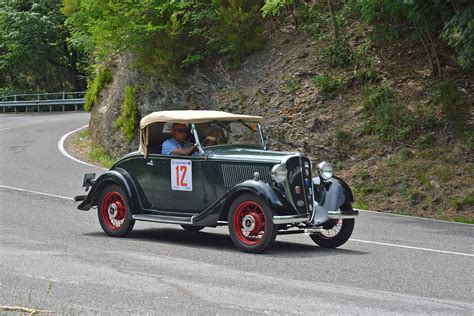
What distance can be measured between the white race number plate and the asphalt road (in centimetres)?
76

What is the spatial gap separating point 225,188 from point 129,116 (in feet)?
48.7

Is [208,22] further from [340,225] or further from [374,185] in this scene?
[340,225]

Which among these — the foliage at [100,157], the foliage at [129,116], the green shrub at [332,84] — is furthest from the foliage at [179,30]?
the green shrub at [332,84]

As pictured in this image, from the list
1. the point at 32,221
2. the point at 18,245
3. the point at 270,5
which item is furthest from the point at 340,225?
the point at 270,5

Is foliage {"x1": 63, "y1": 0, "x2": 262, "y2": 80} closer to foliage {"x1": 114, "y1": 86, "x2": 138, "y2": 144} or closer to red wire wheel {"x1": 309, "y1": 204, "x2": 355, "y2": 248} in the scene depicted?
foliage {"x1": 114, "y1": 86, "x2": 138, "y2": 144}

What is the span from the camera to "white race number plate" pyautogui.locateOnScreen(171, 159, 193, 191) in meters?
11.4

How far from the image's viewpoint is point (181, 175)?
1153cm

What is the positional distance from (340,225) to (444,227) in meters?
3.82

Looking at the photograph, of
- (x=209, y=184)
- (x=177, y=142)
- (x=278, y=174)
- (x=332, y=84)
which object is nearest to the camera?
(x=278, y=174)

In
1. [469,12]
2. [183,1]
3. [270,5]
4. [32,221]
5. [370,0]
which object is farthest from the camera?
[183,1]

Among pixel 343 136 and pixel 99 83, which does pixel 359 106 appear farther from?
pixel 99 83

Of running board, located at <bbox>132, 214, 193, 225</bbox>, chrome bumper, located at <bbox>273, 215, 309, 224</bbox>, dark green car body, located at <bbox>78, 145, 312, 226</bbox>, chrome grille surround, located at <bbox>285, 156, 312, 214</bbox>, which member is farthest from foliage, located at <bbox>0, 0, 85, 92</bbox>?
chrome bumper, located at <bbox>273, 215, 309, 224</bbox>

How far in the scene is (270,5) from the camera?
21078 mm

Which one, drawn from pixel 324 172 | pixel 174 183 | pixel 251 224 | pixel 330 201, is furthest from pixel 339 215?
pixel 174 183
